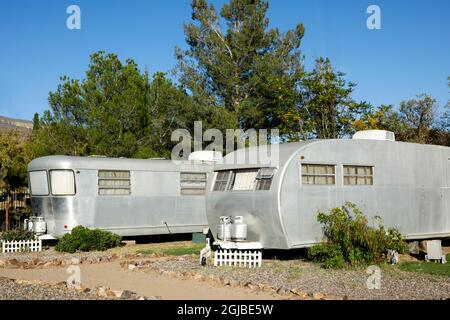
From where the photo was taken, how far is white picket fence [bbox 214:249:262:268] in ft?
41.1

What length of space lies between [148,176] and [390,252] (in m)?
8.27

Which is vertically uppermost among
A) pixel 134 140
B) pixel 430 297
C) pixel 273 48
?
pixel 273 48

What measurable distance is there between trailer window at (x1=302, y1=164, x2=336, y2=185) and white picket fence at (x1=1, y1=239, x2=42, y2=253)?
8.33m

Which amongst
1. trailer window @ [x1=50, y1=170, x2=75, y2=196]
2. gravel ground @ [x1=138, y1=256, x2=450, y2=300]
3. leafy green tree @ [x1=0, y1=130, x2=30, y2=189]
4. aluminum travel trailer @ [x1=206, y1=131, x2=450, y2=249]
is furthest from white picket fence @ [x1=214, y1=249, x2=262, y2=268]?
leafy green tree @ [x1=0, y1=130, x2=30, y2=189]

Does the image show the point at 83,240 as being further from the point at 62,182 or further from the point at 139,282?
the point at 139,282

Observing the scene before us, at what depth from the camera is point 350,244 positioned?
12.0 m

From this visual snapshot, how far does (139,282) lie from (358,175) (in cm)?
614

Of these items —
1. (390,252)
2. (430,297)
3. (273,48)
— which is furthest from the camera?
(273,48)

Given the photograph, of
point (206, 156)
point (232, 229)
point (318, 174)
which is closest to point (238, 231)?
point (232, 229)

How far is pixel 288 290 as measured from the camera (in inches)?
364

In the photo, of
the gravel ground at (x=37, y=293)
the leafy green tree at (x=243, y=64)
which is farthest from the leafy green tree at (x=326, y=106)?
the gravel ground at (x=37, y=293)

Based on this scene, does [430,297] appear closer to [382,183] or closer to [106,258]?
[382,183]

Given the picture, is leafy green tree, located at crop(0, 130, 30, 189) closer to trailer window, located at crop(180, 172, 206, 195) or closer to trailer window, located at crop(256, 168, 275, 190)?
trailer window, located at crop(180, 172, 206, 195)
